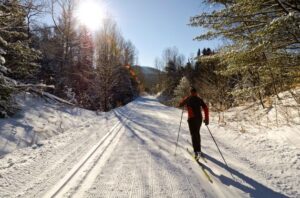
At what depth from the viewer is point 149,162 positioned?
746 cm

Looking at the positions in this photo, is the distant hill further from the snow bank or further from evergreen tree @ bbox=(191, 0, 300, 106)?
evergreen tree @ bbox=(191, 0, 300, 106)

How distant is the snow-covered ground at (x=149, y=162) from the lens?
5.57 m

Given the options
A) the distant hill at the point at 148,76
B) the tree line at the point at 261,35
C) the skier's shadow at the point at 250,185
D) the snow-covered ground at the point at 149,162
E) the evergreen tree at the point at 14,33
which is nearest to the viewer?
the skier's shadow at the point at 250,185

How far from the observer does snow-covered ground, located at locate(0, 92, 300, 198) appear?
5566mm

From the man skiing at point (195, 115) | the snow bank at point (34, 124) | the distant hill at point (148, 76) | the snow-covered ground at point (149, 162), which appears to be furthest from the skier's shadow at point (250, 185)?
the distant hill at point (148, 76)

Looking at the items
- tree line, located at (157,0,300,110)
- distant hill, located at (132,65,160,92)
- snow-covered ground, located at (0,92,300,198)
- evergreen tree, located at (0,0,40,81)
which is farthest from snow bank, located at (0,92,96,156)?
distant hill, located at (132,65,160,92)

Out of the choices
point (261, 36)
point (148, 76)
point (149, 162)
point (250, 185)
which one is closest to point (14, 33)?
point (149, 162)

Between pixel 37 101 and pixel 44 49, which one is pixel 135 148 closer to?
pixel 37 101

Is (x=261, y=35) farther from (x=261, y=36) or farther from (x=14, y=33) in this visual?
(x=14, y=33)

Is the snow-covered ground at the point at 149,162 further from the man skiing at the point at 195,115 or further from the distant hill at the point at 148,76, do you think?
the distant hill at the point at 148,76

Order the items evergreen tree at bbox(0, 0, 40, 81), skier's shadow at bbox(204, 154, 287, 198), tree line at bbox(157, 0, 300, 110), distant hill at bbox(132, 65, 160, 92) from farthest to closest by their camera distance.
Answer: distant hill at bbox(132, 65, 160, 92) → evergreen tree at bbox(0, 0, 40, 81) → tree line at bbox(157, 0, 300, 110) → skier's shadow at bbox(204, 154, 287, 198)

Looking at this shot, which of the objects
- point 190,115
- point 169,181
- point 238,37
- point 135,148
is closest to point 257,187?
point 169,181

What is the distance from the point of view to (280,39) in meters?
8.43

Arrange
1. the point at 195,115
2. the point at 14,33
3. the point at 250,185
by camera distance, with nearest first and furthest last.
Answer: the point at 250,185, the point at 195,115, the point at 14,33
